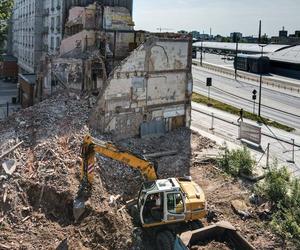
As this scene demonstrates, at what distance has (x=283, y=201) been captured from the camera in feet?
60.8

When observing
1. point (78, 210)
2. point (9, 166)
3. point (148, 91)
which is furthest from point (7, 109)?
point (78, 210)

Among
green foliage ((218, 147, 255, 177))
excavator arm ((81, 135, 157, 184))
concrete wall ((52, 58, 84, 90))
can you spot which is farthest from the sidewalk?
excavator arm ((81, 135, 157, 184))

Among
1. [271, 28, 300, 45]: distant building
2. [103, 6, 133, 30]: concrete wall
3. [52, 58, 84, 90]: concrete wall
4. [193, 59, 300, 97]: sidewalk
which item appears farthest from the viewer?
[271, 28, 300, 45]: distant building

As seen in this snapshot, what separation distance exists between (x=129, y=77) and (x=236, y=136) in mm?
11158

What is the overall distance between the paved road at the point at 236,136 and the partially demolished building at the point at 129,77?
3.81 metres

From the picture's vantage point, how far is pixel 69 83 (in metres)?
27.6

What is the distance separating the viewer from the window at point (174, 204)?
15.6 meters

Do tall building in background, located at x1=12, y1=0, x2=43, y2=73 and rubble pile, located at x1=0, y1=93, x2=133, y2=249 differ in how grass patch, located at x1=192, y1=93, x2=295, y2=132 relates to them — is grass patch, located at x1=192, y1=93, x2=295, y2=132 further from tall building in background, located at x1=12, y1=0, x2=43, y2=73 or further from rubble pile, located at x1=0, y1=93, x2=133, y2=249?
rubble pile, located at x1=0, y1=93, x2=133, y2=249

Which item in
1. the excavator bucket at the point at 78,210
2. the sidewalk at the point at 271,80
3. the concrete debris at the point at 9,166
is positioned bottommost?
the excavator bucket at the point at 78,210

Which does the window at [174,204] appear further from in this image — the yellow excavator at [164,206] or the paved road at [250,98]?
the paved road at [250,98]

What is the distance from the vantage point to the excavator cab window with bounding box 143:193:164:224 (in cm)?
1569

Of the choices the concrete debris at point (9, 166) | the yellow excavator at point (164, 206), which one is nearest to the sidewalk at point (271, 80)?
the yellow excavator at point (164, 206)

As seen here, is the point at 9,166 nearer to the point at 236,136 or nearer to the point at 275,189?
the point at 275,189

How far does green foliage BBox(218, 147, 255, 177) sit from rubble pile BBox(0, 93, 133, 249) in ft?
24.1
